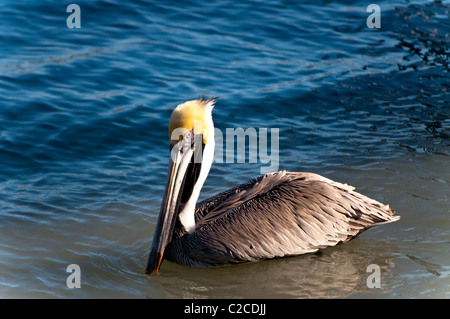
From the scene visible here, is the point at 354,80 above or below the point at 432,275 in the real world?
above

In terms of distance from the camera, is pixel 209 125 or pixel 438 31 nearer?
pixel 209 125

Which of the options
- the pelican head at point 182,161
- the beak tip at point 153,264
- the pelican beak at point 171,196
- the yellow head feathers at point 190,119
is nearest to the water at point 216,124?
the beak tip at point 153,264

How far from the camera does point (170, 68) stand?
29.7 feet

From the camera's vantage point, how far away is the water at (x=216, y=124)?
194 inches

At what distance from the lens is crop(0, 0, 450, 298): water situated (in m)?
4.93

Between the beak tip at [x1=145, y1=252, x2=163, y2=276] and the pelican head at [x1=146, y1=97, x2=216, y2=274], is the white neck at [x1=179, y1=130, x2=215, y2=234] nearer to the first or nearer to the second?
the pelican head at [x1=146, y1=97, x2=216, y2=274]

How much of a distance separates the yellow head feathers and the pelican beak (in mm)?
53

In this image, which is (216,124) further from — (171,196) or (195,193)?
(171,196)

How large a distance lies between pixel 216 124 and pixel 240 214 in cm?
279

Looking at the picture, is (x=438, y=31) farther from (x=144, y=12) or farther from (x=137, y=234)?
(x=137, y=234)

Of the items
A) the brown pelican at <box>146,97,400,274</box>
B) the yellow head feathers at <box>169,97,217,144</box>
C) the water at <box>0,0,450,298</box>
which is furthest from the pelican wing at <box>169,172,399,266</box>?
the yellow head feathers at <box>169,97,217,144</box>
